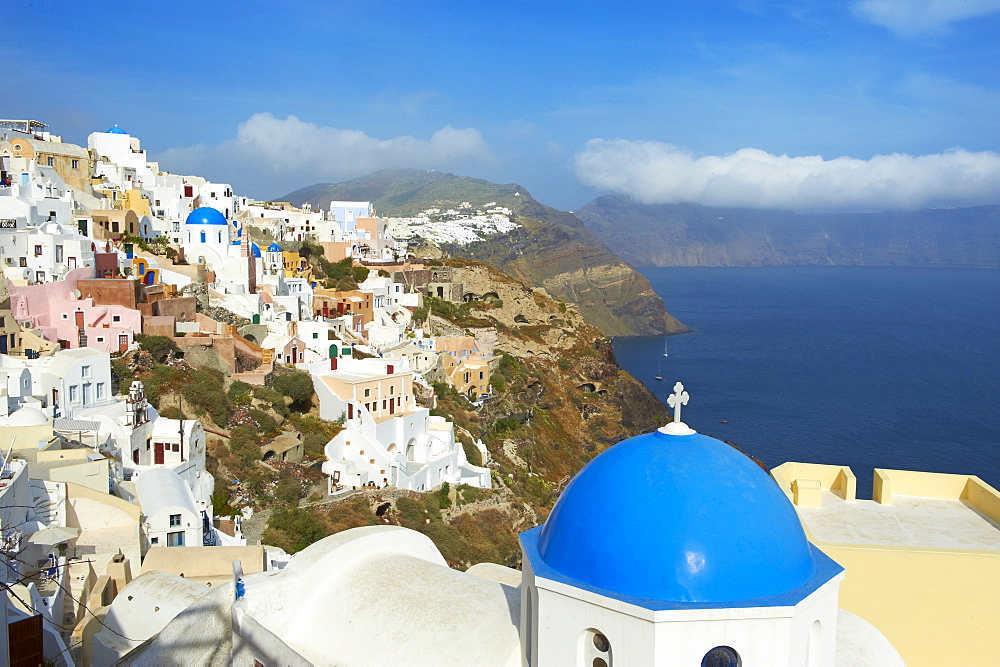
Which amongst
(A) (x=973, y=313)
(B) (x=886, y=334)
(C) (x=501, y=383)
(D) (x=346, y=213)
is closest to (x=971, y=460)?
(C) (x=501, y=383)

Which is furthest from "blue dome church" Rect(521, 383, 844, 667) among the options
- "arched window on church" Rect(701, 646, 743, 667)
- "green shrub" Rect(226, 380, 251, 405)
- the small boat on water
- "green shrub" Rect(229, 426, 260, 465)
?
the small boat on water

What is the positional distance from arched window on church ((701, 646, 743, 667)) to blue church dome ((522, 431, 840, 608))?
0.39 m

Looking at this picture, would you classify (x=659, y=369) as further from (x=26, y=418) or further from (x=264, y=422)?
(x=26, y=418)

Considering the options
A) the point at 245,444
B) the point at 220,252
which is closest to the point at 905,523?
the point at 245,444

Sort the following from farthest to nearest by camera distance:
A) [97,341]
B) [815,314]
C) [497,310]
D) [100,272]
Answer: [815,314] < [497,310] < [100,272] < [97,341]

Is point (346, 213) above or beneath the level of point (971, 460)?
above

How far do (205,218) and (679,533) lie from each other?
3232 centimetres

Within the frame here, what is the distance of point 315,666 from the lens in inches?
271

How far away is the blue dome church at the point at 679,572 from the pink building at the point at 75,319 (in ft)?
68.0

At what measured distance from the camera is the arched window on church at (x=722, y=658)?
583cm

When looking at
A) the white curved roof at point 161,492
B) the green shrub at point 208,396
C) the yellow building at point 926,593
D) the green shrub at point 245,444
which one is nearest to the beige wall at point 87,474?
the white curved roof at point 161,492

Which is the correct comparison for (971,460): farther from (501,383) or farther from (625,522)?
(625,522)

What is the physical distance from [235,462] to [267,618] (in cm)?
1487

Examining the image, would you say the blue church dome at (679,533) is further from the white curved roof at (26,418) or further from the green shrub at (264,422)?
the green shrub at (264,422)
